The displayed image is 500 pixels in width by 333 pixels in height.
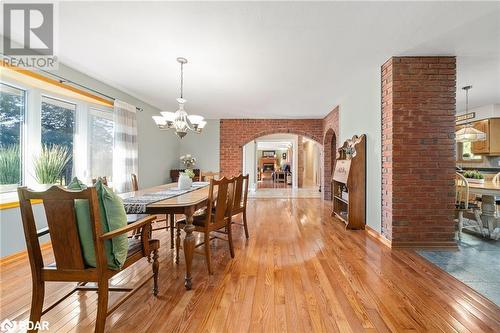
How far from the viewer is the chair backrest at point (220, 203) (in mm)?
2105

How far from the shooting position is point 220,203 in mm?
2291

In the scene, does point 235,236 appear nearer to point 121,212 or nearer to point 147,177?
point 121,212

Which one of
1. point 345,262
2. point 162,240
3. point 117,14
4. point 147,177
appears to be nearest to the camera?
point 117,14

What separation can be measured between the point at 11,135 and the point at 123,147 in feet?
4.94

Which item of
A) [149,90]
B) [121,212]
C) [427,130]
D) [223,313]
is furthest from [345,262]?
[149,90]

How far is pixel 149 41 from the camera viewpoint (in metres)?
2.41

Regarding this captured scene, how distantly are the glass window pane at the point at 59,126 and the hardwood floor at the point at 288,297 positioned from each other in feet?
4.82

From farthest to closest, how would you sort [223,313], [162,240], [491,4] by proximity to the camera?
[162,240], [491,4], [223,313]

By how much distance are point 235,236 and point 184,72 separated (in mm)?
2521

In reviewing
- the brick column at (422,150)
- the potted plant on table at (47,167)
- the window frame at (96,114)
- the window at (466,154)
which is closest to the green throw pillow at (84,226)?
the potted plant on table at (47,167)

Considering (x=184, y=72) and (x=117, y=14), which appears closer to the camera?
(x=117, y=14)

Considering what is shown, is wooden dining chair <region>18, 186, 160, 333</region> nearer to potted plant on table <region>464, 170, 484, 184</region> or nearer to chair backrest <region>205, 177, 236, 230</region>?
chair backrest <region>205, 177, 236, 230</region>

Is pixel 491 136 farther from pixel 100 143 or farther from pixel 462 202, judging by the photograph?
pixel 100 143

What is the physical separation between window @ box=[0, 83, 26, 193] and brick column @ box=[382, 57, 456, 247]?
180 inches
